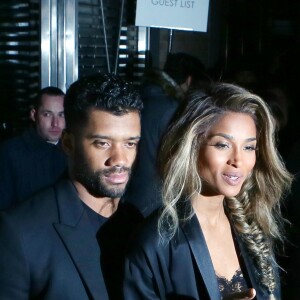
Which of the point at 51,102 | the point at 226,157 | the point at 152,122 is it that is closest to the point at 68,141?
the point at 226,157

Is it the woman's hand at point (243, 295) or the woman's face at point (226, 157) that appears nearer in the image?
the woman's hand at point (243, 295)

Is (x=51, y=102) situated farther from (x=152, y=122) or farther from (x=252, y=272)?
(x=252, y=272)

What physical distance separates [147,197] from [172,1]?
1899mm

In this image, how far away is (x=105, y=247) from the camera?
251 cm

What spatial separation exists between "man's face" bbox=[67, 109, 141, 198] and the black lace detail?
437 millimetres

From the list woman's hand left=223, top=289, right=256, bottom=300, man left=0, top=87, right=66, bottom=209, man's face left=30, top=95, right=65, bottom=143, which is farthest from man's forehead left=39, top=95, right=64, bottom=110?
woman's hand left=223, top=289, right=256, bottom=300

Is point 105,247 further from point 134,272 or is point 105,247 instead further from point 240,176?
point 240,176

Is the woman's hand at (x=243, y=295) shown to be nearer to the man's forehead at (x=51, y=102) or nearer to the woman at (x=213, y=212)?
the woman at (x=213, y=212)

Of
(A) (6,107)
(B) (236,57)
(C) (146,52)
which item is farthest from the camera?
(B) (236,57)

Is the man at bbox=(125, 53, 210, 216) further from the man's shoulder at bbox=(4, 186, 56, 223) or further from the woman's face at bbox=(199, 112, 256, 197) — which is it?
the man's shoulder at bbox=(4, 186, 56, 223)

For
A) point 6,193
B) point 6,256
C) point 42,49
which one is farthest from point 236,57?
point 6,256

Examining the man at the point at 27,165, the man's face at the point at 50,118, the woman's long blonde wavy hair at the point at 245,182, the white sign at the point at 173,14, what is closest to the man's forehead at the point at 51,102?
the man's face at the point at 50,118

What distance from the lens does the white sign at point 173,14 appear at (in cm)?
501

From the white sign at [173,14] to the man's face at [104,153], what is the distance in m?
2.55
